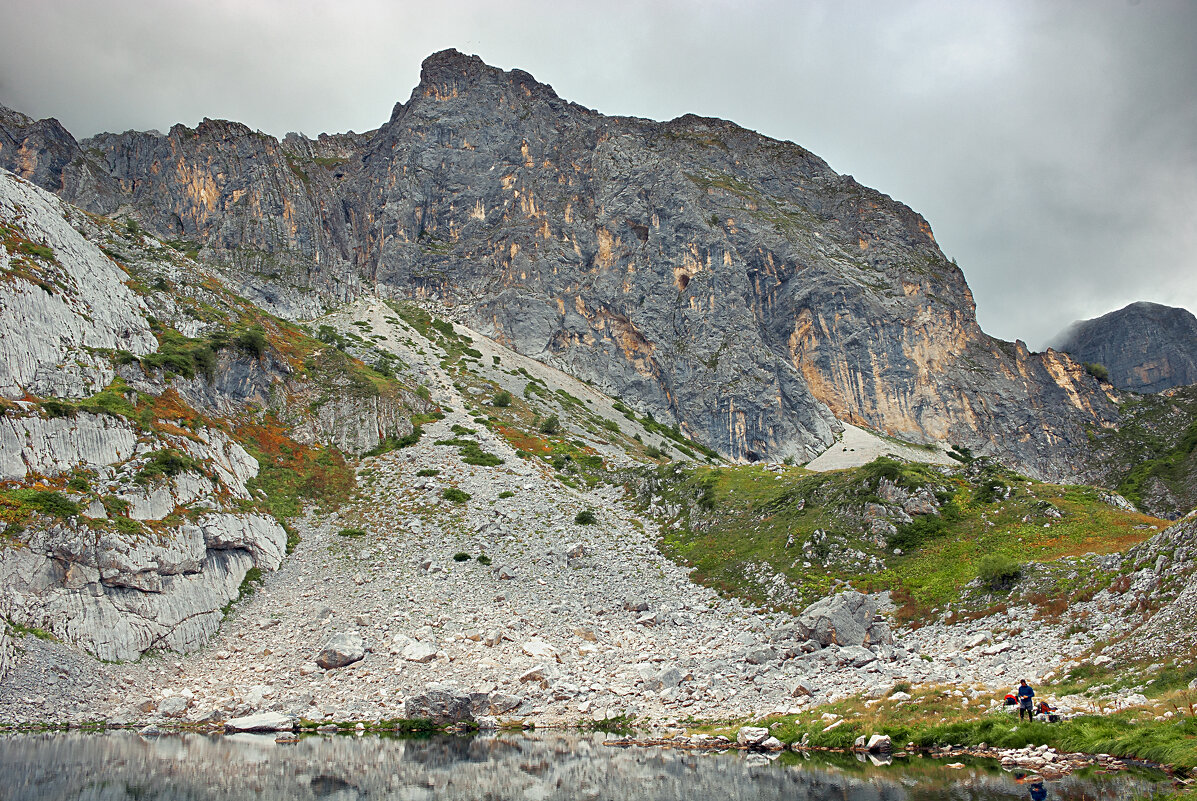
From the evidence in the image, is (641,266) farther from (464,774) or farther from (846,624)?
(464,774)

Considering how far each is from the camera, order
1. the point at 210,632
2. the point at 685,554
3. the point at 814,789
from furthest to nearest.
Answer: the point at 685,554 < the point at 210,632 < the point at 814,789

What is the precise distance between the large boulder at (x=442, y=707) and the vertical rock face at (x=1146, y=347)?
197 m

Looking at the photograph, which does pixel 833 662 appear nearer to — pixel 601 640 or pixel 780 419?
pixel 601 640

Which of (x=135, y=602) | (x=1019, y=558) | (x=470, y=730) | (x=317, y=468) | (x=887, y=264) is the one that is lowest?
(x=470, y=730)

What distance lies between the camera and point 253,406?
169 feet

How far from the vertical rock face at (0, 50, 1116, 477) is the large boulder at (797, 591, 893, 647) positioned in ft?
263

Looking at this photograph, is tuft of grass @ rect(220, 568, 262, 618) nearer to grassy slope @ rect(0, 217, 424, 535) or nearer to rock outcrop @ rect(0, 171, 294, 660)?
rock outcrop @ rect(0, 171, 294, 660)

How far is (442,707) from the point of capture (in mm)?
24938

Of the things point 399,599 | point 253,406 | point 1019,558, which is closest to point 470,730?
point 399,599

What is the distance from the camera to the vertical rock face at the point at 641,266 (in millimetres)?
112375

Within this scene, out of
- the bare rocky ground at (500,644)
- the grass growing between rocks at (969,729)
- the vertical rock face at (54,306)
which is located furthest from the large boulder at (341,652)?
the vertical rock face at (54,306)

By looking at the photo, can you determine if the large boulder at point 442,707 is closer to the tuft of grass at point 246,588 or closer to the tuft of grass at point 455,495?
the tuft of grass at point 246,588

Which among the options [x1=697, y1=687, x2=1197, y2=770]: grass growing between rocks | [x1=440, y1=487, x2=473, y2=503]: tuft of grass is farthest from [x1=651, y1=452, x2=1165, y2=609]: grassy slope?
[x1=440, y1=487, x2=473, y2=503]: tuft of grass

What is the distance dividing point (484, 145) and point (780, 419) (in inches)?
3493
